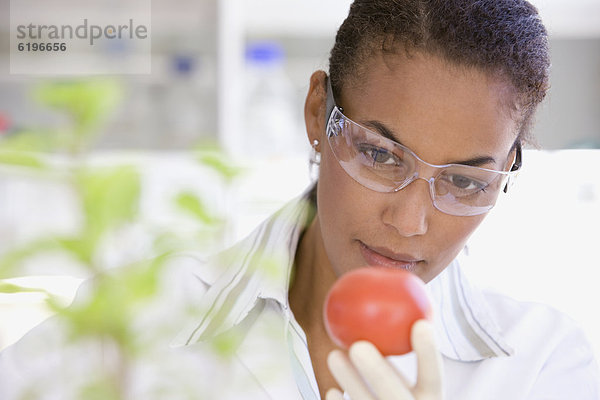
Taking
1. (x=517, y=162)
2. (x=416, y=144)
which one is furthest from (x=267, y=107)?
(x=416, y=144)

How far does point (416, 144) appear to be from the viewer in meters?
0.91

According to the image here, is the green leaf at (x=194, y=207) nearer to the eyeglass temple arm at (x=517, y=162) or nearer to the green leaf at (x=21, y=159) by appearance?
the green leaf at (x=21, y=159)

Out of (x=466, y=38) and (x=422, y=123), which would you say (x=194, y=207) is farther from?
(x=466, y=38)

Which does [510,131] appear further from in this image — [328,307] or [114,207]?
[114,207]

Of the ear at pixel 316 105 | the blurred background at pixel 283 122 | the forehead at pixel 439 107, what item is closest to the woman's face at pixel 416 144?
the forehead at pixel 439 107

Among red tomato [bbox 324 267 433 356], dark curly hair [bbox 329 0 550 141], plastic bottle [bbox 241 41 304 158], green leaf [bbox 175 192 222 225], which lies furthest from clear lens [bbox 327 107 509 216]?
plastic bottle [bbox 241 41 304 158]

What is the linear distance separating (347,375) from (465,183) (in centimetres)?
41

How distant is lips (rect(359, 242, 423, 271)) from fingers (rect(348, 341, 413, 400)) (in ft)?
1.05

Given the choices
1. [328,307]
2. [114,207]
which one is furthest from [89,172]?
[328,307]

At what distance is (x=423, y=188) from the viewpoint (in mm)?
932

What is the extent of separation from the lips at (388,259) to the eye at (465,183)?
0.41 ft

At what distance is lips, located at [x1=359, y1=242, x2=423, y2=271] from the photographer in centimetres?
96

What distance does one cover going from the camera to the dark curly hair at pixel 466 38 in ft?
3.14

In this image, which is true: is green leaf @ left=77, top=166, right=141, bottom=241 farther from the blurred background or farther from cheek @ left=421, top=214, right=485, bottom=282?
the blurred background
